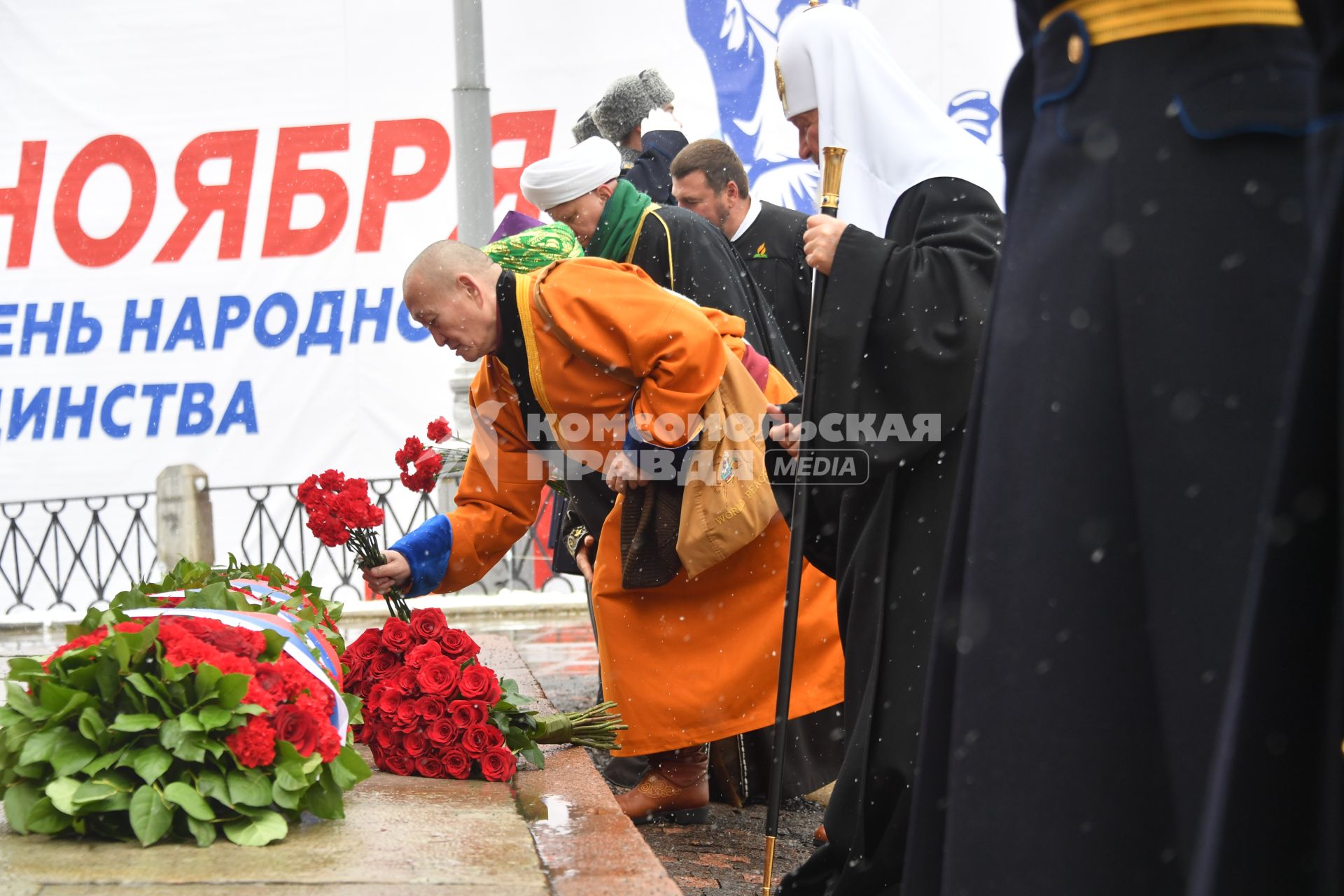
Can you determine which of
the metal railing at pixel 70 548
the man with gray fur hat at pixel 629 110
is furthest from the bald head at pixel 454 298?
the metal railing at pixel 70 548

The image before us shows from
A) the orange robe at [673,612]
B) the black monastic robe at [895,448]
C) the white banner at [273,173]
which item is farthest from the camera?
the white banner at [273,173]

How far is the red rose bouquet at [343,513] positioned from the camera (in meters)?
3.51

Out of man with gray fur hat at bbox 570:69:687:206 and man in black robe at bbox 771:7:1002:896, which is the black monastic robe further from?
man with gray fur hat at bbox 570:69:687:206

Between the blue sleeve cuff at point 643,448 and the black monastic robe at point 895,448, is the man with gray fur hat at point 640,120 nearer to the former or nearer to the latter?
the blue sleeve cuff at point 643,448

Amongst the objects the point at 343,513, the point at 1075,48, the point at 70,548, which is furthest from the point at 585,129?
the point at 70,548

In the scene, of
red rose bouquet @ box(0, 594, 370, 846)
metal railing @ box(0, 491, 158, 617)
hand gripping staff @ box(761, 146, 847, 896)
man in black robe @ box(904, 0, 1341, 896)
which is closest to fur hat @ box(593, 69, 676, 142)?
hand gripping staff @ box(761, 146, 847, 896)

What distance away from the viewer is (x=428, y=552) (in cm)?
383

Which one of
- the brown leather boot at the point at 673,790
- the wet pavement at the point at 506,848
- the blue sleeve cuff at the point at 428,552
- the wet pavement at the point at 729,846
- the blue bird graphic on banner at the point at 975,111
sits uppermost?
the blue bird graphic on banner at the point at 975,111

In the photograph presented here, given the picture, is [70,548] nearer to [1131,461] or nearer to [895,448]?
[895,448]

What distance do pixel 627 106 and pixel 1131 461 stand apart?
5.00 meters

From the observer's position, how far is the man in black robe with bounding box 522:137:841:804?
438cm

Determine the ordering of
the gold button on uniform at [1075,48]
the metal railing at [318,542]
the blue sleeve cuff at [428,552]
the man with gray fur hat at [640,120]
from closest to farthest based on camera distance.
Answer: the gold button on uniform at [1075,48], the blue sleeve cuff at [428,552], the man with gray fur hat at [640,120], the metal railing at [318,542]

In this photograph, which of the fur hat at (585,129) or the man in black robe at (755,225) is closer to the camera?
the man in black robe at (755,225)

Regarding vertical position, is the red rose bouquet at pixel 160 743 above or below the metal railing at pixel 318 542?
below
